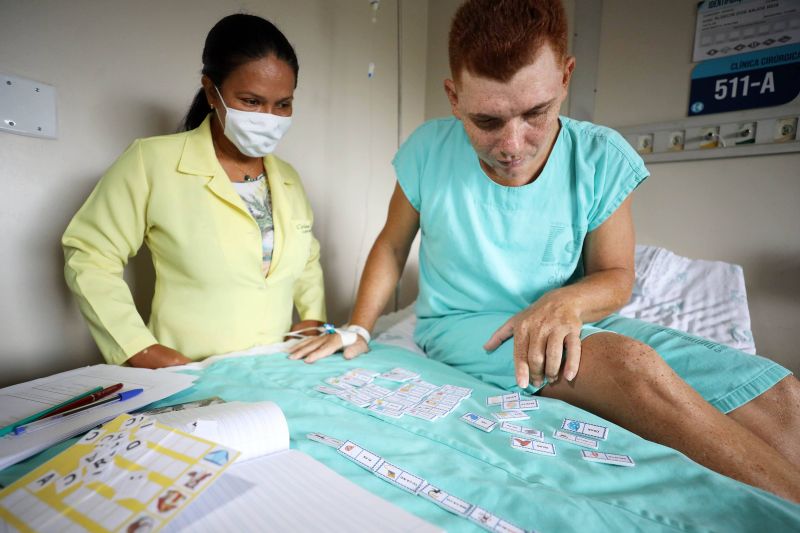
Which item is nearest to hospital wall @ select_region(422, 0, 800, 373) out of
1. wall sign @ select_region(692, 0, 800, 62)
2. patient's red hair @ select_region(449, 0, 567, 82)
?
wall sign @ select_region(692, 0, 800, 62)

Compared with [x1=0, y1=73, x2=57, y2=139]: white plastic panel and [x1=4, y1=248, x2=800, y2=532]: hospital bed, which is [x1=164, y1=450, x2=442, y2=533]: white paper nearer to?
[x1=4, y1=248, x2=800, y2=532]: hospital bed

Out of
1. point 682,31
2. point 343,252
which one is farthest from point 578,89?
point 343,252

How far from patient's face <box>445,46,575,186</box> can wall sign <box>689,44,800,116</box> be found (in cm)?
111

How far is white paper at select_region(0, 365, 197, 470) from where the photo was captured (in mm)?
545

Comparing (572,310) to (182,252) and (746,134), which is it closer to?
(182,252)

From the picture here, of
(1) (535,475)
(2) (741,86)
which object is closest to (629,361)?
(1) (535,475)

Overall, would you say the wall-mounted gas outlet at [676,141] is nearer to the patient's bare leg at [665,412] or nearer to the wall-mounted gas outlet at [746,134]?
the wall-mounted gas outlet at [746,134]

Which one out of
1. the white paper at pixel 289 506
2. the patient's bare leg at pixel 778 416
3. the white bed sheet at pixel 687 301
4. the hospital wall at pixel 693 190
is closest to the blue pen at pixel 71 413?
the white paper at pixel 289 506

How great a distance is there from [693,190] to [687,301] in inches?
20.6

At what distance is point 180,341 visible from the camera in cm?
112

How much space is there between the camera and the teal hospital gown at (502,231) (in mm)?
1006

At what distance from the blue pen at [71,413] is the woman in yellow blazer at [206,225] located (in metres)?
0.33

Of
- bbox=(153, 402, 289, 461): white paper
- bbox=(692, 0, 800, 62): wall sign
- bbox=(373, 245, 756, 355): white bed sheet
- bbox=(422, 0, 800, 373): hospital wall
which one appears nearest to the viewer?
bbox=(153, 402, 289, 461): white paper

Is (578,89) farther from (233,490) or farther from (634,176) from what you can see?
(233,490)
